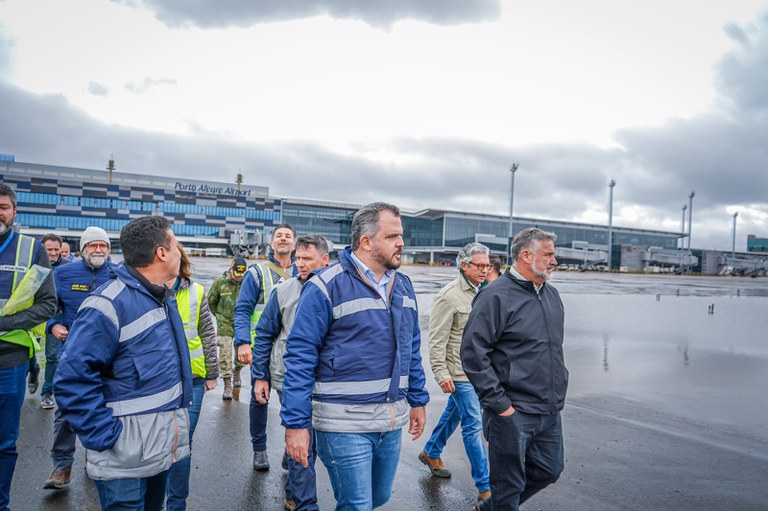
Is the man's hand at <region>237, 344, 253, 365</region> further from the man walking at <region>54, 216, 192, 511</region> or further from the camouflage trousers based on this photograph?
the camouflage trousers

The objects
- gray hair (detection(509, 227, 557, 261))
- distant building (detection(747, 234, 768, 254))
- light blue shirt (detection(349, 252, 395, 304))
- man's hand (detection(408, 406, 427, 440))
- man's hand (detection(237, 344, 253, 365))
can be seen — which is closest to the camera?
light blue shirt (detection(349, 252, 395, 304))

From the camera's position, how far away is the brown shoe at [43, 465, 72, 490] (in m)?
3.53

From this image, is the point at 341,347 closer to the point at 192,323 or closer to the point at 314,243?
the point at 192,323

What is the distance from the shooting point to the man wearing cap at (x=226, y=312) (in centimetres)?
617

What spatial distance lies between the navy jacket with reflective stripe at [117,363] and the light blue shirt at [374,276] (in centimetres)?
99

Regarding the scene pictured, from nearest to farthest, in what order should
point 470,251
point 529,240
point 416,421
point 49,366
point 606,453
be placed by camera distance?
point 416,421, point 529,240, point 470,251, point 606,453, point 49,366

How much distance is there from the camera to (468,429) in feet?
12.1

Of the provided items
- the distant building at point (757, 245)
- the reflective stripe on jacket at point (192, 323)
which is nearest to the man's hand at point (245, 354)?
the reflective stripe on jacket at point (192, 323)

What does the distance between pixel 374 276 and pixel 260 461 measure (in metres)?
2.41

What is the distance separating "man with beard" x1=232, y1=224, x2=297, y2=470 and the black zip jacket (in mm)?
1959

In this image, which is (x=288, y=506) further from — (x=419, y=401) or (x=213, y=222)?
(x=213, y=222)

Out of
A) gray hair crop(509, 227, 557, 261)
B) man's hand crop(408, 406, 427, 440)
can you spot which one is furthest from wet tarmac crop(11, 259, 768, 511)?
gray hair crop(509, 227, 557, 261)

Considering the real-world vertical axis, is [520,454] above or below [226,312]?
below

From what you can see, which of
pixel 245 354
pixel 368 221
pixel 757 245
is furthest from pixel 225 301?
pixel 757 245
